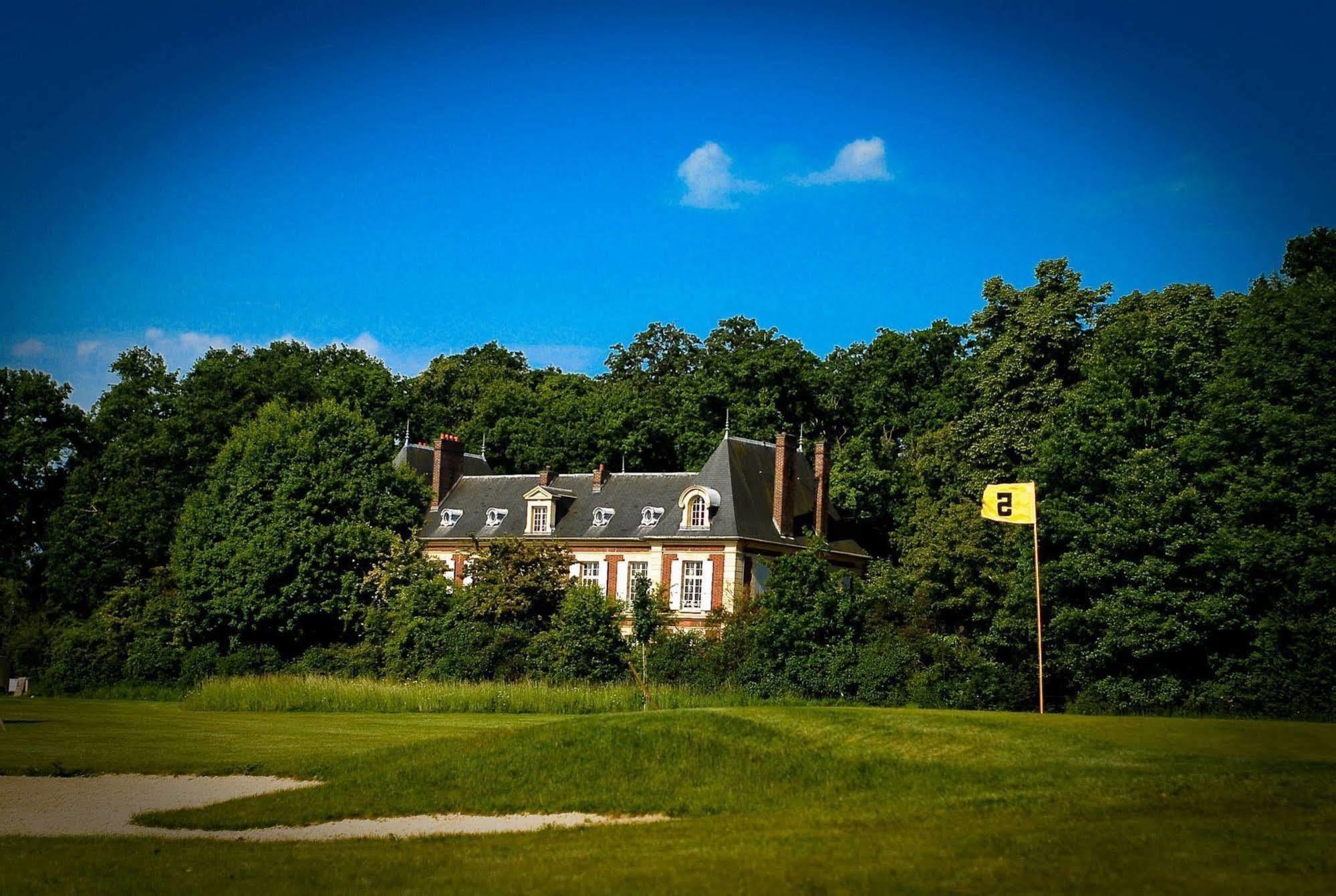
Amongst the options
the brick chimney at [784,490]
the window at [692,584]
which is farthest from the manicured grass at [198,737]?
the brick chimney at [784,490]

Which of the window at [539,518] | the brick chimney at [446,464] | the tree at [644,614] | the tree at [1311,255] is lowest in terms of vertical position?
the tree at [644,614]

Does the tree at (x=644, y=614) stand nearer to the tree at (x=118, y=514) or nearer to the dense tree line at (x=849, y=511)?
the dense tree line at (x=849, y=511)

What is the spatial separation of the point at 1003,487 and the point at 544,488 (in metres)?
31.4

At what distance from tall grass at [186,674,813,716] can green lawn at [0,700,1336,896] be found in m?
12.2

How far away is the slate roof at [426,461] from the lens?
70500mm

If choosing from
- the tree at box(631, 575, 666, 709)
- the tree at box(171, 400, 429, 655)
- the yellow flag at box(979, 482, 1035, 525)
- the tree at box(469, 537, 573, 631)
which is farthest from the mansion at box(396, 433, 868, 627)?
the yellow flag at box(979, 482, 1035, 525)

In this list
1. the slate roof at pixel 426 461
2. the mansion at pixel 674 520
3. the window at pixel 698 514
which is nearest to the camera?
the mansion at pixel 674 520

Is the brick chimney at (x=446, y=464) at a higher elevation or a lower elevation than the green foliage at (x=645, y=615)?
higher

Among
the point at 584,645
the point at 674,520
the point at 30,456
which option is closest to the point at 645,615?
the point at 584,645

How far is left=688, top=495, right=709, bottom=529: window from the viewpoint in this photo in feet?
189

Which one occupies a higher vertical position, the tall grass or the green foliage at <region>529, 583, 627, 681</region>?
the green foliage at <region>529, 583, 627, 681</region>

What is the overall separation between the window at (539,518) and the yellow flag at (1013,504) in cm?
3110

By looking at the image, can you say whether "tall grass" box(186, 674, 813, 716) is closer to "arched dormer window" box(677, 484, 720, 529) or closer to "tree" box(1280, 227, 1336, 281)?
"arched dormer window" box(677, 484, 720, 529)

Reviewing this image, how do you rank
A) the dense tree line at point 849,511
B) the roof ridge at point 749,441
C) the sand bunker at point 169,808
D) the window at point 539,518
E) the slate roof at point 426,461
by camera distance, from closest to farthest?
the sand bunker at point 169,808 → the dense tree line at point 849,511 → the roof ridge at point 749,441 → the window at point 539,518 → the slate roof at point 426,461
